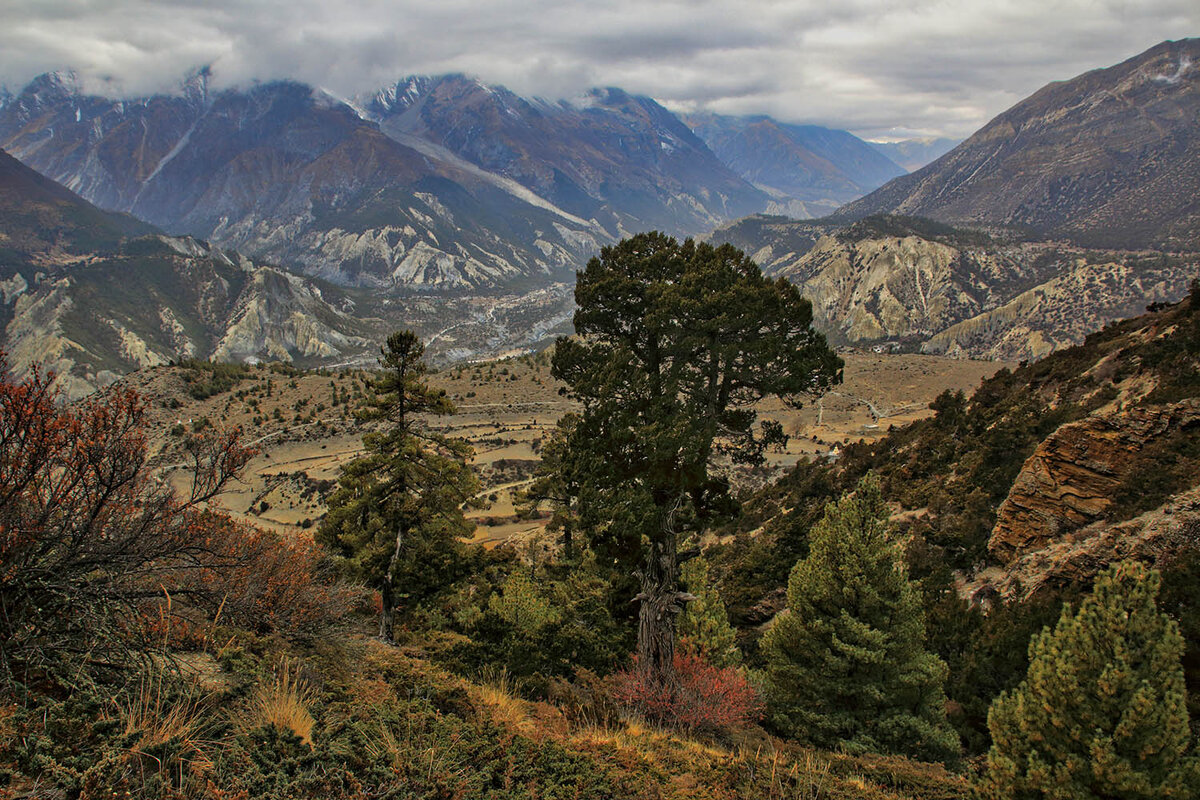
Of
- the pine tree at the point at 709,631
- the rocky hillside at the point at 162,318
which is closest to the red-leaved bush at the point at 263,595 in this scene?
the pine tree at the point at 709,631

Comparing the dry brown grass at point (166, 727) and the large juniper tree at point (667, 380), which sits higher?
the large juniper tree at point (667, 380)

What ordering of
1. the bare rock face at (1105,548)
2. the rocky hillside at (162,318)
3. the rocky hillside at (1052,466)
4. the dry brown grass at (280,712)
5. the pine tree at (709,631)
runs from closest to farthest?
the dry brown grass at (280,712)
the bare rock face at (1105,548)
the rocky hillside at (1052,466)
the pine tree at (709,631)
the rocky hillside at (162,318)

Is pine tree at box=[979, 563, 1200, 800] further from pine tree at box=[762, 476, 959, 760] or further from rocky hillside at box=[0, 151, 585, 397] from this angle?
rocky hillside at box=[0, 151, 585, 397]

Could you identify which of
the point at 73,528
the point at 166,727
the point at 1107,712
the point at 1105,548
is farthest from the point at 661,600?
the point at 73,528

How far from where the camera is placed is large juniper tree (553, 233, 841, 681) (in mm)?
11914

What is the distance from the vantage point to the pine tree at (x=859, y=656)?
1026 centimetres

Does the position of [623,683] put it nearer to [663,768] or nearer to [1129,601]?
[663,768]

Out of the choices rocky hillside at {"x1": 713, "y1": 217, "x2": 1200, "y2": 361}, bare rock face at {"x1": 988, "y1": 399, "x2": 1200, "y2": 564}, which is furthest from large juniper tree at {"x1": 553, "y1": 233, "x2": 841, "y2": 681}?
rocky hillside at {"x1": 713, "y1": 217, "x2": 1200, "y2": 361}

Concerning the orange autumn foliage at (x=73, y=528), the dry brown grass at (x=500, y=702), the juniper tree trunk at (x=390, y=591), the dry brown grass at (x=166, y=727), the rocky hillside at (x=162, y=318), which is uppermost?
the rocky hillside at (x=162, y=318)

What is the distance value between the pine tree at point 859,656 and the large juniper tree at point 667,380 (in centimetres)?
232

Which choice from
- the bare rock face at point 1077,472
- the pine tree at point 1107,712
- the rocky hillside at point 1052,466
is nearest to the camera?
the pine tree at point 1107,712

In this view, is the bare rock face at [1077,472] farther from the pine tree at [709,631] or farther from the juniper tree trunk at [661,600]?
the juniper tree trunk at [661,600]

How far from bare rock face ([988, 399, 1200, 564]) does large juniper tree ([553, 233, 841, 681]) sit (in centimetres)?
662

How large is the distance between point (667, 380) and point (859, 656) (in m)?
6.07
